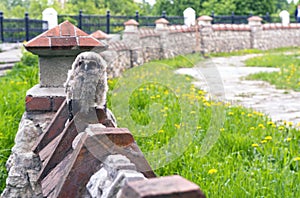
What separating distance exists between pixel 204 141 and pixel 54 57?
1.47m

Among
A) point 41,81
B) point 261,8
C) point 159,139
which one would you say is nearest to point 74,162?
point 41,81

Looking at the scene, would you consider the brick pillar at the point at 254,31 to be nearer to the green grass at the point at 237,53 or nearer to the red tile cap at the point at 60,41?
the green grass at the point at 237,53

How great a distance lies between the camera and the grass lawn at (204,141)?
9.90 ft

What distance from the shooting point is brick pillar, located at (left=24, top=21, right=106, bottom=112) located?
256 centimetres

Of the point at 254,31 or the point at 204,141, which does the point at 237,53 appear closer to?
the point at 254,31

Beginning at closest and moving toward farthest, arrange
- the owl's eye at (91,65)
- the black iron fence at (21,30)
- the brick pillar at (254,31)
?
the owl's eye at (91,65)
the black iron fence at (21,30)
the brick pillar at (254,31)

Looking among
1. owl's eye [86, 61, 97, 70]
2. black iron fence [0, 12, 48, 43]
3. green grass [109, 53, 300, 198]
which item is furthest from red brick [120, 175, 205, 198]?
black iron fence [0, 12, 48, 43]

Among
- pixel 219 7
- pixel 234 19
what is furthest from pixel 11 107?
pixel 219 7

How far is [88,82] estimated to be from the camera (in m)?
1.84

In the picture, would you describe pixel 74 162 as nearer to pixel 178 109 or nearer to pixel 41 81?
pixel 41 81

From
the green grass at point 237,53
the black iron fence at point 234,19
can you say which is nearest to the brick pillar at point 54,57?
the green grass at point 237,53

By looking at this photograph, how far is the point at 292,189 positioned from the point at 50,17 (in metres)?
12.3

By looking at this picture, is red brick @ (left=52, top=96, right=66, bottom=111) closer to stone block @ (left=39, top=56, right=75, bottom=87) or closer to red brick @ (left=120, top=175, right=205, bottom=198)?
stone block @ (left=39, top=56, right=75, bottom=87)

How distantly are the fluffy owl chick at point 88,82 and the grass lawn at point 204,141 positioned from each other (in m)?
0.38
